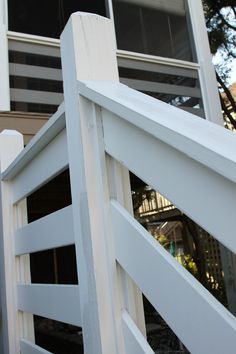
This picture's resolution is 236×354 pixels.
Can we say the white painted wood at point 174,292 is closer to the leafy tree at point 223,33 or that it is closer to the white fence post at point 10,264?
the white fence post at point 10,264

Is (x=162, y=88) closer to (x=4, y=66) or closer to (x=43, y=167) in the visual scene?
(x=4, y=66)

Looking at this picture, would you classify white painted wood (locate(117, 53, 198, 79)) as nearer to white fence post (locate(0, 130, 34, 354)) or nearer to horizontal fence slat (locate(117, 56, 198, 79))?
horizontal fence slat (locate(117, 56, 198, 79))

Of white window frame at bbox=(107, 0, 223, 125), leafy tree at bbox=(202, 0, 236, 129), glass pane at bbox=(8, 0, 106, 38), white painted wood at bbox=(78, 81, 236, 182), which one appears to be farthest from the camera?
leafy tree at bbox=(202, 0, 236, 129)

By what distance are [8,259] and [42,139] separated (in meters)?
0.77

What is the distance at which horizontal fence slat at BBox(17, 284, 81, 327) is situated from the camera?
1301 millimetres

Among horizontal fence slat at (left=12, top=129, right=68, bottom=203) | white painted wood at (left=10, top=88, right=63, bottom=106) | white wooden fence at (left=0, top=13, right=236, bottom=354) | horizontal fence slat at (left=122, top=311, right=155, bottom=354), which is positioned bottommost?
horizontal fence slat at (left=122, top=311, right=155, bottom=354)

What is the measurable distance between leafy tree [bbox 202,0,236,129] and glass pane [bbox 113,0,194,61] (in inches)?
189

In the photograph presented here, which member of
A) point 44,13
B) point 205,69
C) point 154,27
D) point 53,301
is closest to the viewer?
point 53,301

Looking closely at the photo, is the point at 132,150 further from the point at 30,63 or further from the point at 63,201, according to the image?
the point at 63,201

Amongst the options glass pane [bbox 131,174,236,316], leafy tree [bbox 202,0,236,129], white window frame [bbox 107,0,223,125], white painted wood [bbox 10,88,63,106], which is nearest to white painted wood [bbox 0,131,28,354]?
white painted wood [bbox 10,88,63,106]

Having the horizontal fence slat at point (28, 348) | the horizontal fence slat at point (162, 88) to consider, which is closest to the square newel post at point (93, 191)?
the horizontal fence slat at point (28, 348)

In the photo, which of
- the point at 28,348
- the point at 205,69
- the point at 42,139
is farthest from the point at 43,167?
the point at 205,69

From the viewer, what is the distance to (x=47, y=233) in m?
1.58

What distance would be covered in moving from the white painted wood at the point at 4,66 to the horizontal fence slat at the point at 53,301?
2.33 meters
